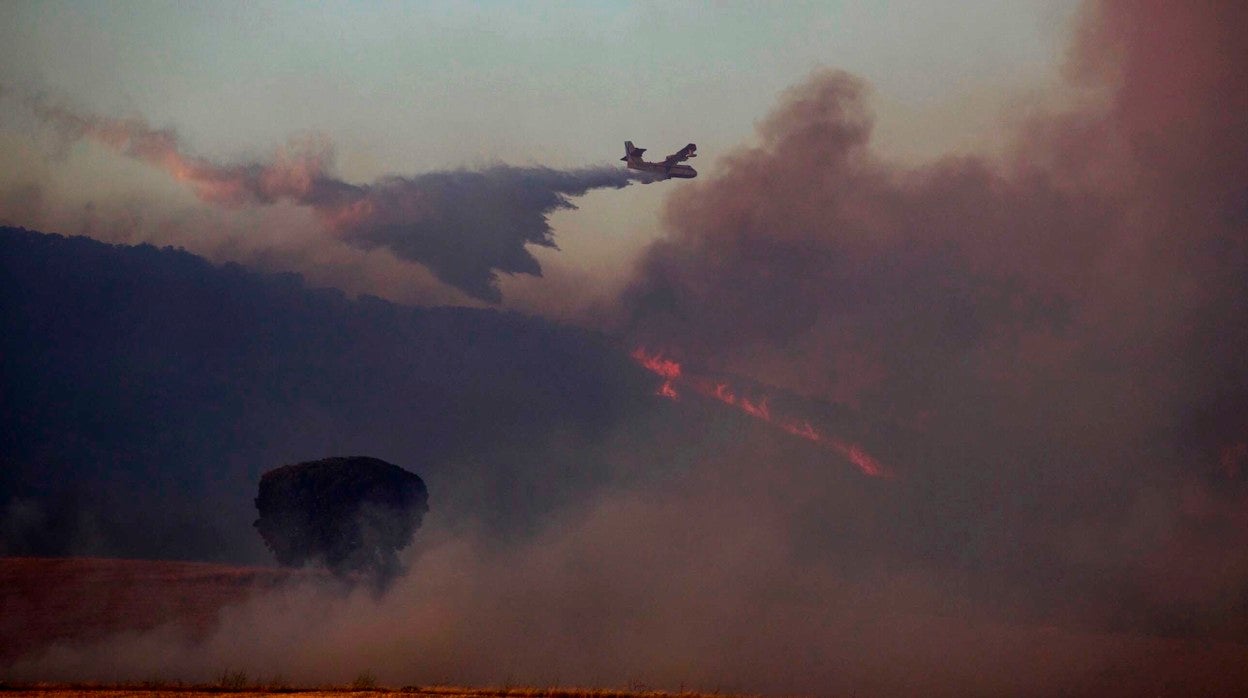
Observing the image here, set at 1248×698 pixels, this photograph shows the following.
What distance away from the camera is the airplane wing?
7881 cm

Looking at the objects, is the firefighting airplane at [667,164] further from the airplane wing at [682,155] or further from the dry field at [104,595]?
the dry field at [104,595]

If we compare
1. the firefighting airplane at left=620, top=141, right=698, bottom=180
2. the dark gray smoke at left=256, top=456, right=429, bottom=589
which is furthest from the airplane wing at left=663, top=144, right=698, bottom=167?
the dark gray smoke at left=256, top=456, right=429, bottom=589

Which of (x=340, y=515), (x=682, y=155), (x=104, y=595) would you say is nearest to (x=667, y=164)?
(x=682, y=155)

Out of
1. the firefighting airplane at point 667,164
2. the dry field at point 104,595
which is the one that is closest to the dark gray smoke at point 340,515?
the dry field at point 104,595

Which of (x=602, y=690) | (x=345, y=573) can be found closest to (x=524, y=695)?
(x=602, y=690)

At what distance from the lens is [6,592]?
65.0 m

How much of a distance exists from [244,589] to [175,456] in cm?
5246

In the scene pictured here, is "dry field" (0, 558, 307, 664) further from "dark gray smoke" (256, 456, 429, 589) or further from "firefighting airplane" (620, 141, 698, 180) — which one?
"firefighting airplane" (620, 141, 698, 180)

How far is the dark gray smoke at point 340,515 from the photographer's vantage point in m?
78.2

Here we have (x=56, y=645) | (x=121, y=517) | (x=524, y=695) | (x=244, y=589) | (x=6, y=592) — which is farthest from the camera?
(x=121, y=517)

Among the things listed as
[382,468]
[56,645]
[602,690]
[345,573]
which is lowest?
[56,645]

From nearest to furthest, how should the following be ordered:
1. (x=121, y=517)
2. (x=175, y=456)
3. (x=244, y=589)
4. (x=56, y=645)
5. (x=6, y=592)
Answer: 1. (x=56, y=645)
2. (x=6, y=592)
3. (x=244, y=589)
4. (x=121, y=517)
5. (x=175, y=456)

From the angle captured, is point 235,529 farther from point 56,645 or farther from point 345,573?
point 56,645

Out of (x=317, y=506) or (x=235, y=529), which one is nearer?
(x=317, y=506)
